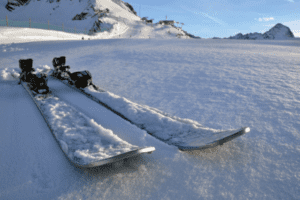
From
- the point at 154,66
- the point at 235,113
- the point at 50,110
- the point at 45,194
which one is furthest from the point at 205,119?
the point at 154,66

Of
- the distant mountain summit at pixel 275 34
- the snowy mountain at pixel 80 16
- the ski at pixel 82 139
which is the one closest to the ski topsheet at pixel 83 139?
the ski at pixel 82 139

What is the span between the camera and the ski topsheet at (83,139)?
1.33 meters

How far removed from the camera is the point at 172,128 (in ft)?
6.40

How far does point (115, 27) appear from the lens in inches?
1329

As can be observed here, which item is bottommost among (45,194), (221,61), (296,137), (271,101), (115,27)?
(45,194)

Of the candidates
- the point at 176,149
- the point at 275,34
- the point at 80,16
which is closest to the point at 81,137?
the point at 176,149

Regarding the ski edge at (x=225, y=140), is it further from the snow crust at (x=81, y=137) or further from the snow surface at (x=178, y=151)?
the snow crust at (x=81, y=137)

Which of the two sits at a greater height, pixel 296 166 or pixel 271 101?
pixel 271 101

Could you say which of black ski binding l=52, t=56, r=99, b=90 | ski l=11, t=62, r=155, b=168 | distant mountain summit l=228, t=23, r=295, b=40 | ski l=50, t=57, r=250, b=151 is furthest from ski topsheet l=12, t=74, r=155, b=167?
distant mountain summit l=228, t=23, r=295, b=40

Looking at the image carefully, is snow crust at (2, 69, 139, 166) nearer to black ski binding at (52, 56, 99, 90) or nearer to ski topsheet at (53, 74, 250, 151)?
ski topsheet at (53, 74, 250, 151)

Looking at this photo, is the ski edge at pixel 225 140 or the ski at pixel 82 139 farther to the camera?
the ski edge at pixel 225 140

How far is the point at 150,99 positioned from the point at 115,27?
34.2 metres

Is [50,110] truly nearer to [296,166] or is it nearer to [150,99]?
[150,99]

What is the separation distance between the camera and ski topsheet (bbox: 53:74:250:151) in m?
1.53
